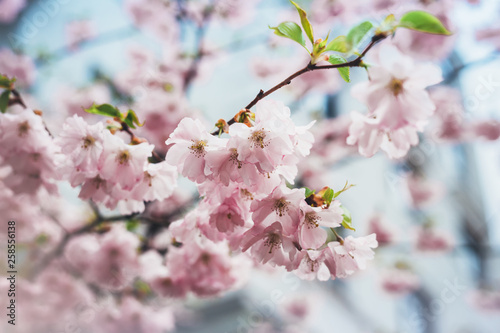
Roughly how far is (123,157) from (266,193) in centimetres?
34

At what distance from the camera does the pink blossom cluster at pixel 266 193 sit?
0.62 meters

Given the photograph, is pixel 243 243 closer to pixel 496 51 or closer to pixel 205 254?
pixel 205 254

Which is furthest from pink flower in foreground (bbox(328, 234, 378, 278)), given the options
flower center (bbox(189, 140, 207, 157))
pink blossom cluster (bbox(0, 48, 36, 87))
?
pink blossom cluster (bbox(0, 48, 36, 87))

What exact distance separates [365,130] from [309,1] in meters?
2.70

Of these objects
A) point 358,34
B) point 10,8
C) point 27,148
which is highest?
point 10,8

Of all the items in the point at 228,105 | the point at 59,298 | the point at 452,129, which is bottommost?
the point at 59,298

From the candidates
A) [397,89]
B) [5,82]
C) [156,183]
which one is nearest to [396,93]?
[397,89]

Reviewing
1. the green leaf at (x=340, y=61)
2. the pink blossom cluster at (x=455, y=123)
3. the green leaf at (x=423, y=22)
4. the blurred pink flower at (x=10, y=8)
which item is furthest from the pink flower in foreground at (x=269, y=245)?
the blurred pink flower at (x=10, y=8)

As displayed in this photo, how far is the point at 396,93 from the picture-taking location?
0.63 metres

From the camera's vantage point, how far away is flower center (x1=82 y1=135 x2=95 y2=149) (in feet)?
2.42

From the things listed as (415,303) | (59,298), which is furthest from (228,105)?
(415,303)

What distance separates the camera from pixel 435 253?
12.1 ft

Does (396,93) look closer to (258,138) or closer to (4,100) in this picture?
(258,138)

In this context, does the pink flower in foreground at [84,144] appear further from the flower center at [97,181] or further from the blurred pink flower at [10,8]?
the blurred pink flower at [10,8]
